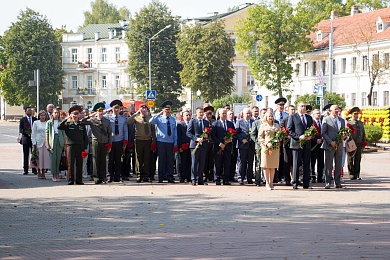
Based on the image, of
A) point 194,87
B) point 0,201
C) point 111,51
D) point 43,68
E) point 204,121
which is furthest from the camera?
point 111,51

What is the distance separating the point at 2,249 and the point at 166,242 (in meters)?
2.20

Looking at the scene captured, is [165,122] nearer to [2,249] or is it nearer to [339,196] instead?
[339,196]

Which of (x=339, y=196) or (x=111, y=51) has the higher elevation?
(x=111, y=51)

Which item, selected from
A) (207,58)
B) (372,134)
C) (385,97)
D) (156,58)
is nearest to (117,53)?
(156,58)

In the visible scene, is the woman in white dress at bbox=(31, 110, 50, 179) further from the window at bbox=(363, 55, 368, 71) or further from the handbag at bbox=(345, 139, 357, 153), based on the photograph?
the window at bbox=(363, 55, 368, 71)

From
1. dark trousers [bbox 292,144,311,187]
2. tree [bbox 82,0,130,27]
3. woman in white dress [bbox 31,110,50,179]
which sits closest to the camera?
dark trousers [bbox 292,144,311,187]

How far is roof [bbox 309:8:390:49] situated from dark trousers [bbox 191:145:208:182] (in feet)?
160

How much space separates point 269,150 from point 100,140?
4.51 metres

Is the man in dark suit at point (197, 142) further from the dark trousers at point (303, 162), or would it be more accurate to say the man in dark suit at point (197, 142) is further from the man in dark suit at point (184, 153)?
the dark trousers at point (303, 162)

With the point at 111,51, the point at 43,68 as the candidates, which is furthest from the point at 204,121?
the point at 111,51

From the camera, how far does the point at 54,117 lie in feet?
77.5

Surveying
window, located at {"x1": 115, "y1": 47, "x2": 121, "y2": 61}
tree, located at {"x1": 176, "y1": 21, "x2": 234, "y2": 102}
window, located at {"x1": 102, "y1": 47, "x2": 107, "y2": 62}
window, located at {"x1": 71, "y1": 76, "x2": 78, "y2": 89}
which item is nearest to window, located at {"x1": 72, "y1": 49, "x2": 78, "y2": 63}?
window, located at {"x1": 71, "y1": 76, "x2": 78, "y2": 89}

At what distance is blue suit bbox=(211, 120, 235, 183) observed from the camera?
73.8ft

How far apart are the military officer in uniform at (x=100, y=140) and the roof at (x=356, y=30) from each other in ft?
163
